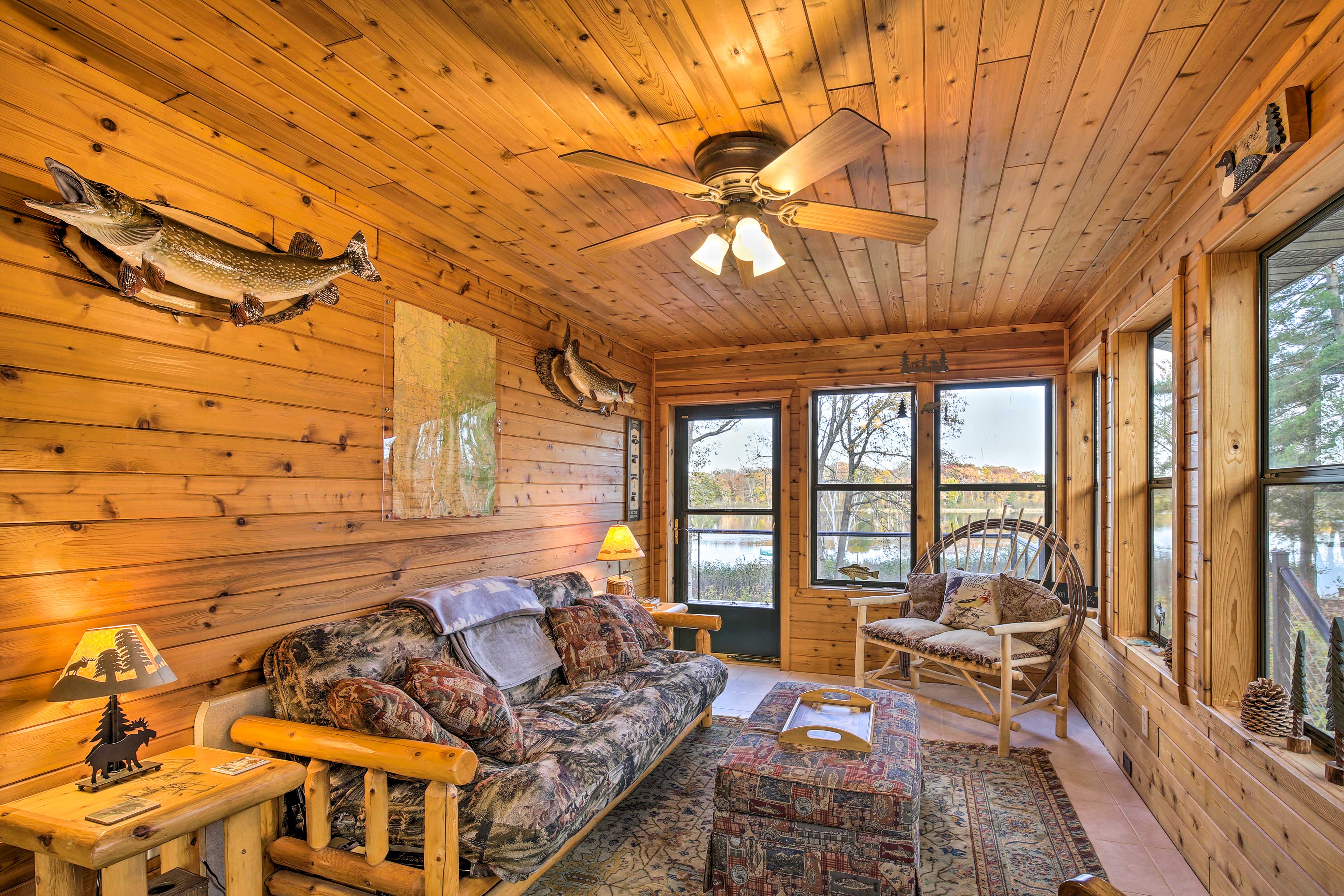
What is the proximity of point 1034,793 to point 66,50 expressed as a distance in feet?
14.3

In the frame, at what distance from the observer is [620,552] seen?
4.30 m

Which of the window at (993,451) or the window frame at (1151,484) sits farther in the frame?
the window at (993,451)

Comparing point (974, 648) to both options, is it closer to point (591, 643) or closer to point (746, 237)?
point (591, 643)

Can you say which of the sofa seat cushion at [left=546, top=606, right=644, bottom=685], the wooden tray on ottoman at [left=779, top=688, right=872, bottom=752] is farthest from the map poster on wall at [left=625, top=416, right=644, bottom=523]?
the wooden tray on ottoman at [left=779, top=688, right=872, bottom=752]

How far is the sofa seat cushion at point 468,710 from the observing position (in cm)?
227

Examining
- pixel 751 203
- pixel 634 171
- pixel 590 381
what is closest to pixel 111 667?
pixel 634 171

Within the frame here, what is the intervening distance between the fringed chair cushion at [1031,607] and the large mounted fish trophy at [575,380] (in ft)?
8.98

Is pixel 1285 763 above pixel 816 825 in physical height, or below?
above

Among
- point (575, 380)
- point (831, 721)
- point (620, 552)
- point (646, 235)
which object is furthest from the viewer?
point (620, 552)

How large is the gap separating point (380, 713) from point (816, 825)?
1.41 m

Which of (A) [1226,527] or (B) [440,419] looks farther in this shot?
(B) [440,419]

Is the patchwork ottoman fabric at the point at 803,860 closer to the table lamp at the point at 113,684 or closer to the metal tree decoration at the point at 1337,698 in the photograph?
the metal tree decoration at the point at 1337,698

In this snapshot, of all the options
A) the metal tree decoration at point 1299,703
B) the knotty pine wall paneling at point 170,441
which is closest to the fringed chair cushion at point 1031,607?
the metal tree decoration at point 1299,703

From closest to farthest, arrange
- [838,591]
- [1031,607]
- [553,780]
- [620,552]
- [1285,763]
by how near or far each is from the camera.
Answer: [1285,763] < [553,780] < [1031,607] < [620,552] < [838,591]
